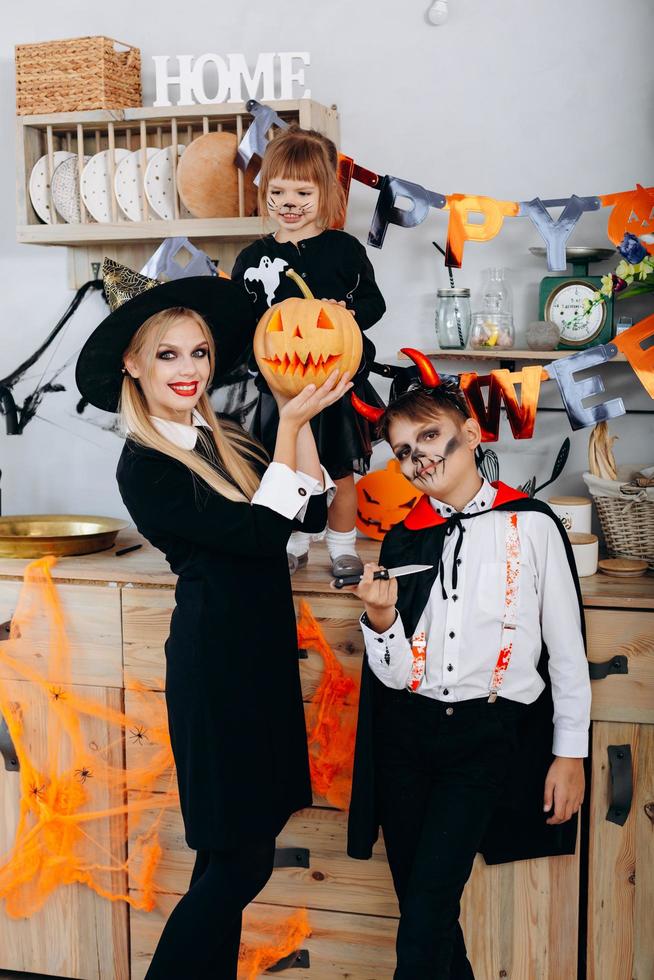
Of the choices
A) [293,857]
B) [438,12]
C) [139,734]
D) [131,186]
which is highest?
[438,12]

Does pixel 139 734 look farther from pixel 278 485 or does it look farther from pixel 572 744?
pixel 572 744

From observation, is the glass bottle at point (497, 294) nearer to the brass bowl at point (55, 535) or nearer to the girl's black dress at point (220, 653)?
the girl's black dress at point (220, 653)

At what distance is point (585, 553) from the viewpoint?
77.2 inches

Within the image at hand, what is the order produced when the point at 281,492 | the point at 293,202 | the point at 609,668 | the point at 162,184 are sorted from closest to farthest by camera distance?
the point at 281,492
the point at 609,668
the point at 293,202
the point at 162,184

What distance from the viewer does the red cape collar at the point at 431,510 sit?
5.62 feet

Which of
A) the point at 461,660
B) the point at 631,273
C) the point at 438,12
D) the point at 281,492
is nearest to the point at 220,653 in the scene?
the point at 281,492

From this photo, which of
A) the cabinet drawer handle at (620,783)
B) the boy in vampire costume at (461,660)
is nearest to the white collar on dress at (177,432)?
the boy in vampire costume at (461,660)

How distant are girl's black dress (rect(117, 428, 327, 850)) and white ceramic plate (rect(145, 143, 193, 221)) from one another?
910mm

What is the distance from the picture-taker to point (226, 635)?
1623mm

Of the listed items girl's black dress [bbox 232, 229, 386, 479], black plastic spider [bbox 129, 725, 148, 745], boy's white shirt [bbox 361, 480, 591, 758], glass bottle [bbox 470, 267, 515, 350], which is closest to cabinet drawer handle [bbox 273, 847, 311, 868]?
black plastic spider [bbox 129, 725, 148, 745]

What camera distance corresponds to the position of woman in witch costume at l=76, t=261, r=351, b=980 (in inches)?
63.0

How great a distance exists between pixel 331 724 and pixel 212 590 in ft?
1.68

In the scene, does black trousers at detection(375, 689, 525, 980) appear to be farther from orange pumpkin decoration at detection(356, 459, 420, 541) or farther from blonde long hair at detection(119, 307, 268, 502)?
orange pumpkin decoration at detection(356, 459, 420, 541)

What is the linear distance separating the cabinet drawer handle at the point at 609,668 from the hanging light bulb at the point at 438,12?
5.08 feet
